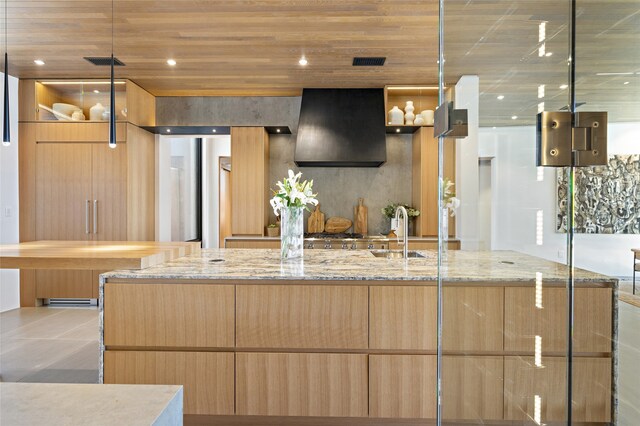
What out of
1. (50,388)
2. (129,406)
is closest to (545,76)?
(129,406)

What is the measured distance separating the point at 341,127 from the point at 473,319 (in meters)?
4.33

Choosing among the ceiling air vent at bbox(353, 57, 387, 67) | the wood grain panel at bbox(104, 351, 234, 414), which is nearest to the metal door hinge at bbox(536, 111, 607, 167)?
the wood grain panel at bbox(104, 351, 234, 414)

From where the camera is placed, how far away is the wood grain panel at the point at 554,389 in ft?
1.22

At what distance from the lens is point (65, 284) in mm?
4695

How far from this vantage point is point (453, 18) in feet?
2.39

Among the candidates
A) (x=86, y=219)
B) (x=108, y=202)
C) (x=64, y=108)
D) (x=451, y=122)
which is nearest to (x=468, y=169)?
(x=451, y=122)

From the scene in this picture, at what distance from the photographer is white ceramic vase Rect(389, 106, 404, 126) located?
4.88 metres

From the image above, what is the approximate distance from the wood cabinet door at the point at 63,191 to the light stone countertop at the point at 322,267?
254 cm

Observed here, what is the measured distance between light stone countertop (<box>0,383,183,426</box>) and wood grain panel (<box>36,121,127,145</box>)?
14.4 feet

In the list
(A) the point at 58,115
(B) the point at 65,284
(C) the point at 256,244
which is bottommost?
(B) the point at 65,284

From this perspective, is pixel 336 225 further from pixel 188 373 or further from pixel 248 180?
pixel 188 373

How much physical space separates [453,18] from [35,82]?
17.8ft

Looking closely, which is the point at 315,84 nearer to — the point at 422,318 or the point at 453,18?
Answer: the point at 422,318

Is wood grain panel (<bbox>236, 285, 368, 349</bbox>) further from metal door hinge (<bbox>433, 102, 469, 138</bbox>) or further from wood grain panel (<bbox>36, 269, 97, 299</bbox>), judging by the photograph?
wood grain panel (<bbox>36, 269, 97, 299</bbox>)
